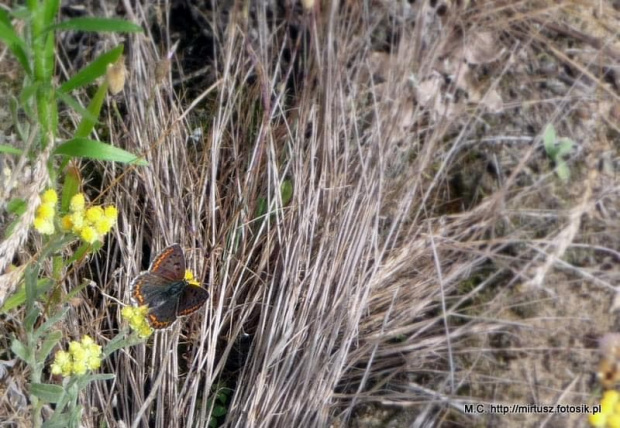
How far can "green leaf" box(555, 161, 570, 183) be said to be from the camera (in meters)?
1.93

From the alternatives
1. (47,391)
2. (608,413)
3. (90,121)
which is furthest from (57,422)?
(608,413)

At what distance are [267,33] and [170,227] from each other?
1.95ft

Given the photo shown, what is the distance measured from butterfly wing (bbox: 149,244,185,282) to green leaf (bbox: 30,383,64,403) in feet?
0.94

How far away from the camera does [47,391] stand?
1.28 m

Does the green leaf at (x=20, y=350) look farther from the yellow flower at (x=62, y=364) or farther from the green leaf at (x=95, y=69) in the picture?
the green leaf at (x=95, y=69)

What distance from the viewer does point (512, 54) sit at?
6.70 feet

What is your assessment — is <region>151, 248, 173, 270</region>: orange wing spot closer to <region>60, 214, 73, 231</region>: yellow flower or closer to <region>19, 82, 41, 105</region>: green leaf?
<region>60, 214, 73, 231</region>: yellow flower

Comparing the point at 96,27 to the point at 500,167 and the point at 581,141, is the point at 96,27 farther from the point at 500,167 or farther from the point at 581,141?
the point at 581,141

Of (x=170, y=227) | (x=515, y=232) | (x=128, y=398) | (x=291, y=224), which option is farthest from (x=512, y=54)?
(x=128, y=398)

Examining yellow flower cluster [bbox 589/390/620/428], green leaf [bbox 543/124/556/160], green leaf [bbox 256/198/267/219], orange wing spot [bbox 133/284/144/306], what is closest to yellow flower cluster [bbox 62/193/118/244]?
orange wing spot [bbox 133/284/144/306]

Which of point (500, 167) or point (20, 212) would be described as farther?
point (500, 167)

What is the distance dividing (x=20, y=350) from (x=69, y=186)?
369 millimetres

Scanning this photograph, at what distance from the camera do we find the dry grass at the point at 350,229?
159cm

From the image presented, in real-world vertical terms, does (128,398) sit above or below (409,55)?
below
